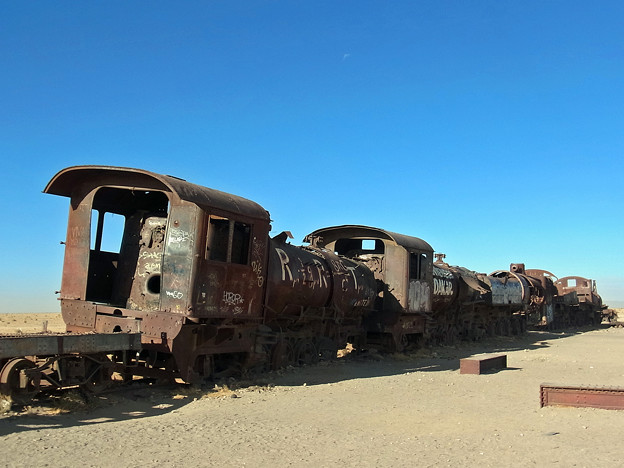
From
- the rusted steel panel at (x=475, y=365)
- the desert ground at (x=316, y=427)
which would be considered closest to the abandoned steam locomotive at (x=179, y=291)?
the desert ground at (x=316, y=427)

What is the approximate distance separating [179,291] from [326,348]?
5938mm

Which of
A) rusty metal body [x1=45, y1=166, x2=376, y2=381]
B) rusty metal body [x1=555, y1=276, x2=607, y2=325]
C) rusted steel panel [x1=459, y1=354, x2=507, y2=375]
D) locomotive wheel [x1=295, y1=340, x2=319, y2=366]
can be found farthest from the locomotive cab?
rusty metal body [x1=555, y1=276, x2=607, y2=325]

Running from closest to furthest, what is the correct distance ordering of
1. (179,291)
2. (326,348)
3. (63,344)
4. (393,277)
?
(63,344), (179,291), (326,348), (393,277)

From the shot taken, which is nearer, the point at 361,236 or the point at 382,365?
the point at 382,365

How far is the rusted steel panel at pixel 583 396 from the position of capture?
27.3 ft

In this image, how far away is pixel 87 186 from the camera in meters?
10.4

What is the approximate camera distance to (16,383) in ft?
24.0

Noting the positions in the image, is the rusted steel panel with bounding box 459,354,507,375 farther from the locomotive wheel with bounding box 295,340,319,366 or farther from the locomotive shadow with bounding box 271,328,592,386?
the locomotive wheel with bounding box 295,340,319,366

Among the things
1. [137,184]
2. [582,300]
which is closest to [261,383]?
[137,184]

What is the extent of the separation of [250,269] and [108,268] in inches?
116

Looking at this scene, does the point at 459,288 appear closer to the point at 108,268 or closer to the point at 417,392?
the point at 417,392

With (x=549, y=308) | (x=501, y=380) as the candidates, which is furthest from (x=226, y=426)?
(x=549, y=308)

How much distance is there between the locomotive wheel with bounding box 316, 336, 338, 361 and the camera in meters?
14.1

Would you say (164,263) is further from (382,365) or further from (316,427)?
(382,365)
